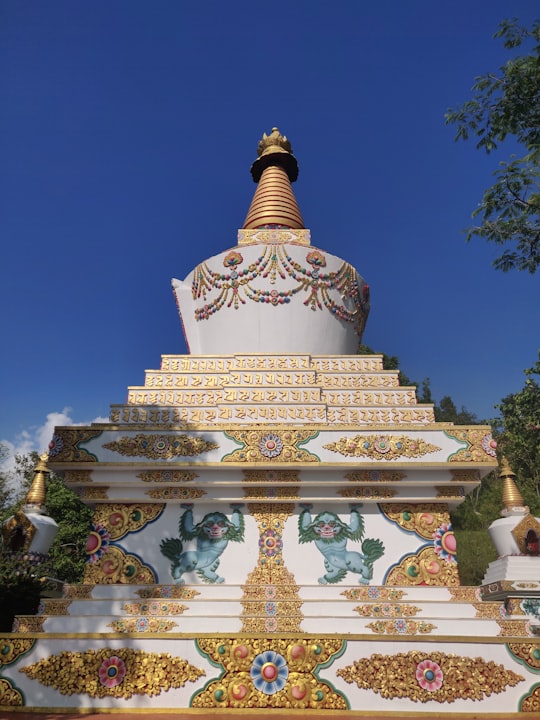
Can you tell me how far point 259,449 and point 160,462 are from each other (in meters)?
1.49

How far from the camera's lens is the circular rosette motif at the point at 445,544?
7.43 metres

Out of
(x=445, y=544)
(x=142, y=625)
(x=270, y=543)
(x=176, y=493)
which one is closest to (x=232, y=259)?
(x=176, y=493)

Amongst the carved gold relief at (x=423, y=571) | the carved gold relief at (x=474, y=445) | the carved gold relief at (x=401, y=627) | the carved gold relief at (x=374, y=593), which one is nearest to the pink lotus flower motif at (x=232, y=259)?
the carved gold relief at (x=474, y=445)

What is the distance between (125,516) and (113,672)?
2.29 metres

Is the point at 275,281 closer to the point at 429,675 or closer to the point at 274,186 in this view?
the point at 274,186

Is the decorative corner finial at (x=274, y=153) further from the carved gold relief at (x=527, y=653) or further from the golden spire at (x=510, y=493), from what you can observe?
the carved gold relief at (x=527, y=653)

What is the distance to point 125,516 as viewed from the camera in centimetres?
780

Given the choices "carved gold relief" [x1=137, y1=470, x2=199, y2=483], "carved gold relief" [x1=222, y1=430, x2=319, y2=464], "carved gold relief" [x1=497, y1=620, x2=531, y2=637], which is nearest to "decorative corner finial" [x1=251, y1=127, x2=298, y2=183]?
"carved gold relief" [x1=222, y1=430, x2=319, y2=464]

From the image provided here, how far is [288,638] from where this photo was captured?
19.2ft

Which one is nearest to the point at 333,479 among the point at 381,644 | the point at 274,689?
the point at 381,644

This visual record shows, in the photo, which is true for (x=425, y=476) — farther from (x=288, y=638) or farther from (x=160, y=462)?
(x=160, y=462)

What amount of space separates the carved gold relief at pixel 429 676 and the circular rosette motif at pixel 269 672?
637 millimetres

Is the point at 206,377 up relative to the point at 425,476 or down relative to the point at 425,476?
up

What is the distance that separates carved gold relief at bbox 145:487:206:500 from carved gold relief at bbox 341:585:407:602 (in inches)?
99.0
